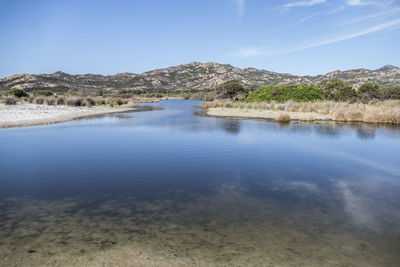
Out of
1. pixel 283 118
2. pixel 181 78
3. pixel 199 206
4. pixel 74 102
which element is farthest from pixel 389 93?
pixel 181 78

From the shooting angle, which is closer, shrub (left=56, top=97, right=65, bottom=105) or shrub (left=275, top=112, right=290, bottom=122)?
shrub (left=275, top=112, right=290, bottom=122)

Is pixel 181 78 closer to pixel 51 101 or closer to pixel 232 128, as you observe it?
pixel 51 101

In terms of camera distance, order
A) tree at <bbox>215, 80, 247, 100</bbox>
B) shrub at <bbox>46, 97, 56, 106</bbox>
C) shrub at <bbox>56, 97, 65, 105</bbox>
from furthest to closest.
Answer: tree at <bbox>215, 80, 247, 100</bbox> < shrub at <bbox>56, 97, 65, 105</bbox> < shrub at <bbox>46, 97, 56, 106</bbox>

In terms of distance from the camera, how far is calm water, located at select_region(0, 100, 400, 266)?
14.6 ft

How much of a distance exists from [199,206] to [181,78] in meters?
162

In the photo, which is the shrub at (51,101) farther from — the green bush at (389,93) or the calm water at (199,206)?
the green bush at (389,93)

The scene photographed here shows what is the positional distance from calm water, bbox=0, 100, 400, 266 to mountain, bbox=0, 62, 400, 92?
110281 millimetres

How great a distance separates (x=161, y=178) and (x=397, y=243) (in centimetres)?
597

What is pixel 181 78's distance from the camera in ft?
540

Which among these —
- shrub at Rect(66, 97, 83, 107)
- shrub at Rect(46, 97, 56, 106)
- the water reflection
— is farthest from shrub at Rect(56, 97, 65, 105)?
the water reflection

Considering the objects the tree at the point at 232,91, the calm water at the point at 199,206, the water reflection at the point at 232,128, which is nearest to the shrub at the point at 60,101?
the water reflection at the point at 232,128

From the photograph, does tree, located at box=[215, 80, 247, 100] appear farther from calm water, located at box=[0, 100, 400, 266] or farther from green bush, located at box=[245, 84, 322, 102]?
calm water, located at box=[0, 100, 400, 266]

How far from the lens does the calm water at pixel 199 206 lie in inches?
175

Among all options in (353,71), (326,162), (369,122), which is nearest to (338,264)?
(326,162)
